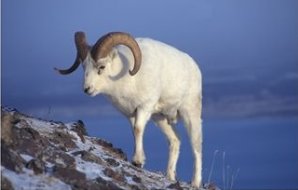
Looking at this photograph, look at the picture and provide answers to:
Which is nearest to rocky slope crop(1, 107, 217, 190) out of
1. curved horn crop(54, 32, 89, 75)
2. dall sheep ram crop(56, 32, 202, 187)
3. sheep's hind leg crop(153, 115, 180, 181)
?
dall sheep ram crop(56, 32, 202, 187)

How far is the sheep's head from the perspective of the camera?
1502 centimetres

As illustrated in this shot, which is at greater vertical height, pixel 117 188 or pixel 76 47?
pixel 76 47

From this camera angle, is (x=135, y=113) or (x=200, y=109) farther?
(x=200, y=109)

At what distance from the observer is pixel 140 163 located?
14.8m

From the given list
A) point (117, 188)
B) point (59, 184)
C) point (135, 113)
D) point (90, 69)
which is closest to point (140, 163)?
point (135, 113)

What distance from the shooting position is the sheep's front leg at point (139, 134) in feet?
48.8

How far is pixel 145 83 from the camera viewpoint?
15.4 meters

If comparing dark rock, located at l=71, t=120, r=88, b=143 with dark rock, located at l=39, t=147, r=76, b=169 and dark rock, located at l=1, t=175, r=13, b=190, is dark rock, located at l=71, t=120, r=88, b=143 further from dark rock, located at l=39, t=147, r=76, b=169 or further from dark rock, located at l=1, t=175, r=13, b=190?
dark rock, located at l=1, t=175, r=13, b=190

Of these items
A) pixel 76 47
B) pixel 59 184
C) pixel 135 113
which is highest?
pixel 76 47

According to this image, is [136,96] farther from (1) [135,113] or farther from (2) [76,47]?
(2) [76,47]

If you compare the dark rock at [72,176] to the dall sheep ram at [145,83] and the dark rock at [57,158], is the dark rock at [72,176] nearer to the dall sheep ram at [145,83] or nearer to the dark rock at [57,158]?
the dark rock at [57,158]

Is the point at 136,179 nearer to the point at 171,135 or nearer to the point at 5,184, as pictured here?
the point at 5,184

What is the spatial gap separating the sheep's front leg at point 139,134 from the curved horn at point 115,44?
902mm

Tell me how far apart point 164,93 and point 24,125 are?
13.0 ft
